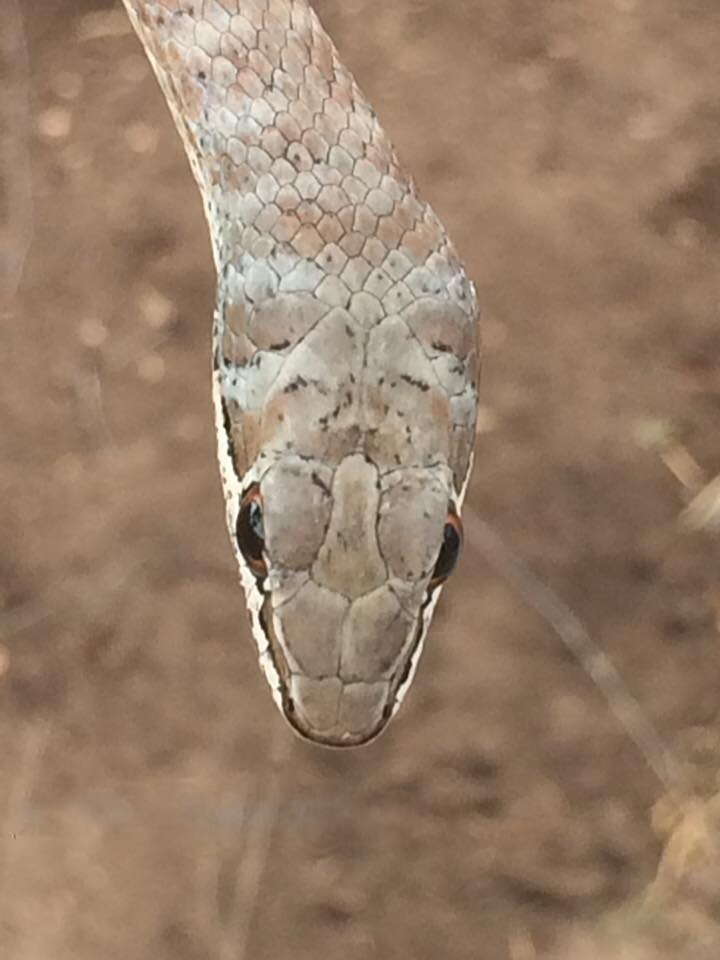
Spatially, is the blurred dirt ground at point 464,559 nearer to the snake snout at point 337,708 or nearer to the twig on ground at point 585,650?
the twig on ground at point 585,650

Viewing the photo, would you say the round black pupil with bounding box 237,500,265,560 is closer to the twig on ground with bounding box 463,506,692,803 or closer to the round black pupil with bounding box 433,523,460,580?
the round black pupil with bounding box 433,523,460,580

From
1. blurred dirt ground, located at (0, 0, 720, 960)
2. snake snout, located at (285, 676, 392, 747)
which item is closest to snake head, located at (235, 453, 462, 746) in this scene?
snake snout, located at (285, 676, 392, 747)

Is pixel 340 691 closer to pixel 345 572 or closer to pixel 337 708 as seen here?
pixel 337 708

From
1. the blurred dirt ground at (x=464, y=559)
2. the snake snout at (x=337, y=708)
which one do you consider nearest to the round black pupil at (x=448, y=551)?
the snake snout at (x=337, y=708)

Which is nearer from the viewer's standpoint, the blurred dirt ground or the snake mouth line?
the snake mouth line

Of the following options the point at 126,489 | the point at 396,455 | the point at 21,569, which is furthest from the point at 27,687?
the point at 396,455

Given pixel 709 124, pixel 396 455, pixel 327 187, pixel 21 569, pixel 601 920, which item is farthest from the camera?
pixel 709 124

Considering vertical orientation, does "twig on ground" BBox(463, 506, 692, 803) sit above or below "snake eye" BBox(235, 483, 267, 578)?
below

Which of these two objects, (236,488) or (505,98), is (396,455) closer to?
(236,488)
